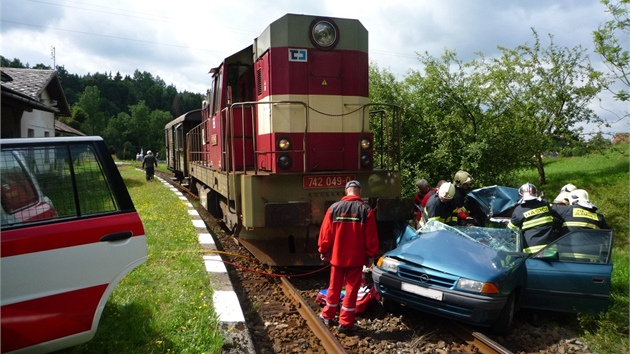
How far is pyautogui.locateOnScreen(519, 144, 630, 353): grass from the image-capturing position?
4688 millimetres

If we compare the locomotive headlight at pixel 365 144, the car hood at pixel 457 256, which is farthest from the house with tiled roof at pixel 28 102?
the car hood at pixel 457 256

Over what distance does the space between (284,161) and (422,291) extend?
296 cm

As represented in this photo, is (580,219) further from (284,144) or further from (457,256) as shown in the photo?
(284,144)

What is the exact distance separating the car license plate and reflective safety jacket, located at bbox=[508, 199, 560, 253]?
1.79m

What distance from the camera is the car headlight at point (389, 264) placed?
16.8ft

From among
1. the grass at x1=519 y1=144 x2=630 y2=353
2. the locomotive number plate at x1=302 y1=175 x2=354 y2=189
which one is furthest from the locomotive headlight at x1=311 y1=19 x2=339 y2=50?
the grass at x1=519 y1=144 x2=630 y2=353

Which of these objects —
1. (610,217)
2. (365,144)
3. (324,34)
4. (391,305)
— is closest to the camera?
(391,305)

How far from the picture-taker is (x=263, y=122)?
726 cm

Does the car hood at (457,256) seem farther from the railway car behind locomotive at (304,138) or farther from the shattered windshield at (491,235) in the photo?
the railway car behind locomotive at (304,138)

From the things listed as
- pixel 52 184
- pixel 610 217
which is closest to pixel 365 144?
pixel 52 184

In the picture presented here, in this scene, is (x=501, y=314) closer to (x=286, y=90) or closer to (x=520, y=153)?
(x=286, y=90)

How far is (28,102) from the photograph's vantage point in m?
12.0

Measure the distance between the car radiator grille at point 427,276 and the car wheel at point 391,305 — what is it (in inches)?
18.4

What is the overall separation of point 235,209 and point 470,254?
3.36 meters
